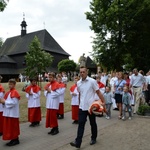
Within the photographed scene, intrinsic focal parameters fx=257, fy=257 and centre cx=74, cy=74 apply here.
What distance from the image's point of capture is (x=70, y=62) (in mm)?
51250

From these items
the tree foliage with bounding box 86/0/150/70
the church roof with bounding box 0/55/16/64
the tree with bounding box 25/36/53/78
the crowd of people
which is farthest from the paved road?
the church roof with bounding box 0/55/16/64

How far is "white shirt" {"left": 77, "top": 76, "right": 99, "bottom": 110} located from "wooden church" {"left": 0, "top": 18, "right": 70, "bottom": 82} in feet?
180

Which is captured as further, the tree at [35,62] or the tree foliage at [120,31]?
the tree foliage at [120,31]

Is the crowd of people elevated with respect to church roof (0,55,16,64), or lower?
lower

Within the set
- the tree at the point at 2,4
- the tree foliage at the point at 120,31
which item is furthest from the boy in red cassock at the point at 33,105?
the tree foliage at the point at 120,31

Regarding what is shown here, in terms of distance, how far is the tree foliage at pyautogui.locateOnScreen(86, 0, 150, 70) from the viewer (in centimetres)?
3167

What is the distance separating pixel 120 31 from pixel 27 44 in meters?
37.4

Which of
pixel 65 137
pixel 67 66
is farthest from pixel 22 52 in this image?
pixel 65 137

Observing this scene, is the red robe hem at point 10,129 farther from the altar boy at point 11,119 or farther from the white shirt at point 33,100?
the white shirt at point 33,100

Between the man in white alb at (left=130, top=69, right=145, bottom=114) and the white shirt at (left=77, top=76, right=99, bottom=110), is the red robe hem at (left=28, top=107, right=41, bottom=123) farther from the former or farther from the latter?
the man in white alb at (left=130, top=69, right=145, bottom=114)

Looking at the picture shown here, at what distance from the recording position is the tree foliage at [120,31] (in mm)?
31672

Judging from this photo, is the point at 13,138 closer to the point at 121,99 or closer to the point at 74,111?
the point at 74,111

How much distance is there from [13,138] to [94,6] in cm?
2975

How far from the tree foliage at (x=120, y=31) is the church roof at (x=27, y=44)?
29.1 metres
